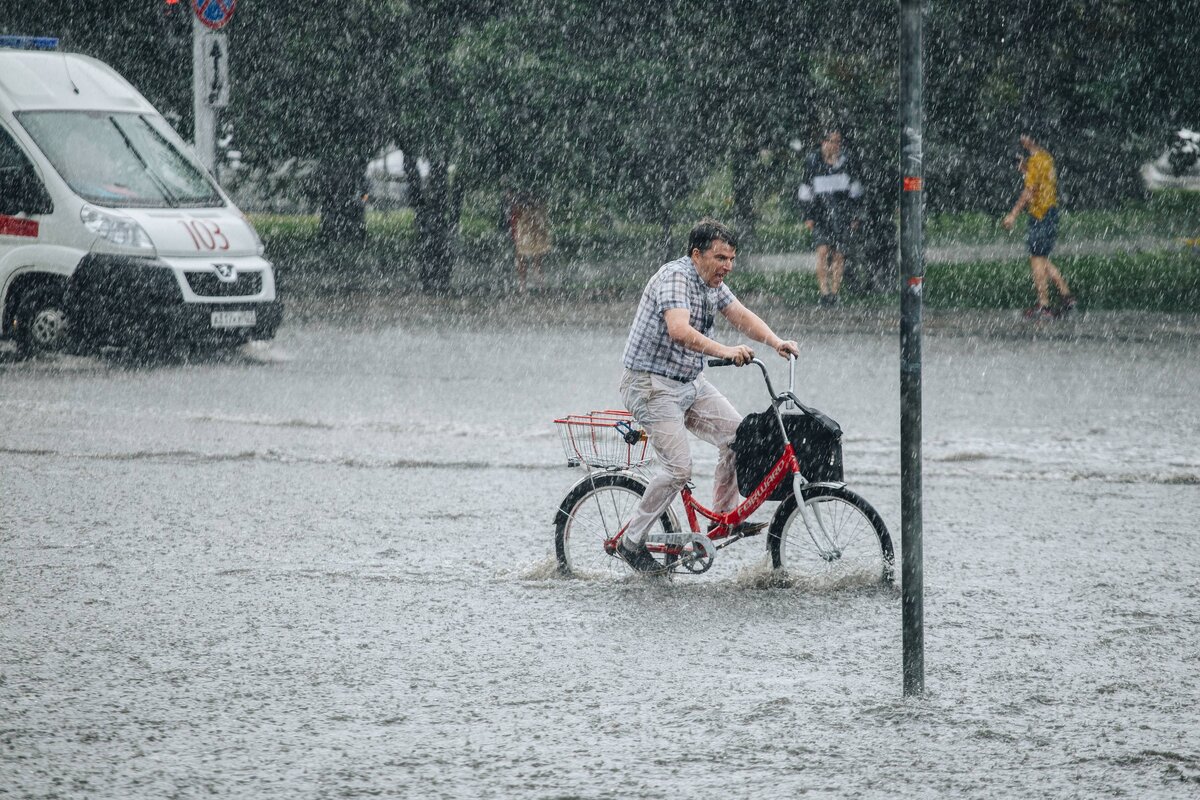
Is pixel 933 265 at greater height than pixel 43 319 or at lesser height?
greater

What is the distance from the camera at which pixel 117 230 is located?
14.5 m

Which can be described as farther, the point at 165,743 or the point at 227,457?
the point at 227,457

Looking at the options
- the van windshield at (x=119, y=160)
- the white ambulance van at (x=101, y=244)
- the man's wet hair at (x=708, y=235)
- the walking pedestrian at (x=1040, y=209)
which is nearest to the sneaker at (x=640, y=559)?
the man's wet hair at (x=708, y=235)

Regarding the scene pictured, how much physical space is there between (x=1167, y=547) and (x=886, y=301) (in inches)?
464

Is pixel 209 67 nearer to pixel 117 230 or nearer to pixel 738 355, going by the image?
pixel 117 230

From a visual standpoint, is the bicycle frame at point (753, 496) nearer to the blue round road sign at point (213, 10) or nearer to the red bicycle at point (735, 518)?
the red bicycle at point (735, 518)

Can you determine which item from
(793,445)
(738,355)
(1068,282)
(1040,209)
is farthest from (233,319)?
(1068,282)

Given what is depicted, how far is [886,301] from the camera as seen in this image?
63.7 ft

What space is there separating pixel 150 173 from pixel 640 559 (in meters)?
9.49

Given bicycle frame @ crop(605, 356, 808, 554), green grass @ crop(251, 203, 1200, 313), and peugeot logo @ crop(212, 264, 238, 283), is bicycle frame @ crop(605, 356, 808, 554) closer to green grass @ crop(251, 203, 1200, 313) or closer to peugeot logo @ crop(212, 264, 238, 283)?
peugeot logo @ crop(212, 264, 238, 283)

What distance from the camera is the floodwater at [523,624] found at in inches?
193

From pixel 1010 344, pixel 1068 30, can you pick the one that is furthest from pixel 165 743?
pixel 1068 30

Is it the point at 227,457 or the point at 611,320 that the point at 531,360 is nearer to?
the point at 611,320

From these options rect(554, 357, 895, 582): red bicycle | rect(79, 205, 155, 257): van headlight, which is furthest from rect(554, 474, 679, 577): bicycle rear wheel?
rect(79, 205, 155, 257): van headlight
